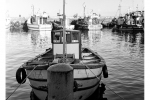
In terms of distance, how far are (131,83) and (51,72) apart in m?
9.13

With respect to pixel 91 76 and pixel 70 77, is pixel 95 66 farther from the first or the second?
pixel 70 77

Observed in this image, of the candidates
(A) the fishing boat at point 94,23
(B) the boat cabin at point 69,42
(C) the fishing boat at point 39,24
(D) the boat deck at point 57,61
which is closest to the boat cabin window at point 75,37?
(B) the boat cabin at point 69,42

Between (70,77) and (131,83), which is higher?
(70,77)

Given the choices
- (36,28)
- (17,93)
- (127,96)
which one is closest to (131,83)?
(127,96)

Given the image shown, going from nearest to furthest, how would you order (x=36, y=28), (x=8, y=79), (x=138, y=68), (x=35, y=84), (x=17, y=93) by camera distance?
(x=35, y=84), (x=17, y=93), (x=8, y=79), (x=138, y=68), (x=36, y=28)

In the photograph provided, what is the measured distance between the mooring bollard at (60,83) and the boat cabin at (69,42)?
5514 millimetres

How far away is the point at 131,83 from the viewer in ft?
44.6

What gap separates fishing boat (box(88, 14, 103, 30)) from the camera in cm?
8944

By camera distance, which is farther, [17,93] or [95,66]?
[17,93]

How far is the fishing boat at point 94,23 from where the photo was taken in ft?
293

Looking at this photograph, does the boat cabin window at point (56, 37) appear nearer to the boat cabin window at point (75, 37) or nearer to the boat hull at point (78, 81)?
the boat cabin window at point (75, 37)

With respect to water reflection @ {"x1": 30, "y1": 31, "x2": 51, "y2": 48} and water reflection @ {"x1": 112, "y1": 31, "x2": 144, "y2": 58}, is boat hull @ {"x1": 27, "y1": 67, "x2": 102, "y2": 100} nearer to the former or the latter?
water reflection @ {"x1": 112, "y1": 31, "x2": 144, "y2": 58}

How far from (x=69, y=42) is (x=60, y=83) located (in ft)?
19.3
